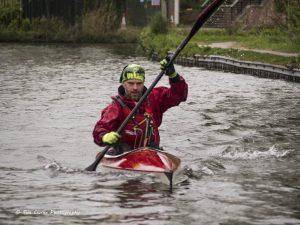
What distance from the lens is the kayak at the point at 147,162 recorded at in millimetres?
11156

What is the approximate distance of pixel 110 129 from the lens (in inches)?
478

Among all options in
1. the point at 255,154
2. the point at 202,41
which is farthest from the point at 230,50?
the point at 255,154

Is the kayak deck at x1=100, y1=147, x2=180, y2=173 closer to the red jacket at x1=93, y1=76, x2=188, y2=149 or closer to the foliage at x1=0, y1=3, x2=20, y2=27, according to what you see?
the red jacket at x1=93, y1=76, x2=188, y2=149

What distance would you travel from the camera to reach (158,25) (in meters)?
40.8

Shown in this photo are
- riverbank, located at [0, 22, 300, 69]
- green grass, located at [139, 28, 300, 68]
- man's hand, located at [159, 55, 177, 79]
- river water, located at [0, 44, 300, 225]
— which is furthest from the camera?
riverbank, located at [0, 22, 300, 69]

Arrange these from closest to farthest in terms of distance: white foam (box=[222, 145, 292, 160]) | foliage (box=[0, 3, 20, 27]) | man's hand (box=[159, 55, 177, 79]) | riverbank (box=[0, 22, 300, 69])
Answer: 1. man's hand (box=[159, 55, 177, 79])
2. white foam (box=[222, 145, 292, 160])
3. riverbank (box=[0, 22, 300, 69])
4. foliage (box=[0, 3, 20, 27])

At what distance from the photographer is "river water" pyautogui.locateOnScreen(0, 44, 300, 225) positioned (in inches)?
400

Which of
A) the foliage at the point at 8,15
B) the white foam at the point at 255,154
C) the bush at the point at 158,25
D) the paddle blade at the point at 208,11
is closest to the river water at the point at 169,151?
the white foam at the point at 255,154

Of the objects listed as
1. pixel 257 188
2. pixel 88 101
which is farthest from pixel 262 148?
pixel 88 101

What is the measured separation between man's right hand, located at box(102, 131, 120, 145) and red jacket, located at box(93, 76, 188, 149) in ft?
1.16

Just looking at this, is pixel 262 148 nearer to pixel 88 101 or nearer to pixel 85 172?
pixel 85 172

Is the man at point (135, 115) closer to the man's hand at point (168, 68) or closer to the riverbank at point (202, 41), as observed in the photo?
the man's hand at point (168, 68)

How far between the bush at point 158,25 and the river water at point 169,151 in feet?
44.0

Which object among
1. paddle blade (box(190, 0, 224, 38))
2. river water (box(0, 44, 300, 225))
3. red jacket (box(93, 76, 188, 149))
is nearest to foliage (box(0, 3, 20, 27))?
river water (box(0, 44, 300, 225))
